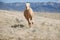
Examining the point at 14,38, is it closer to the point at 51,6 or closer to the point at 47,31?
the point at 47,31

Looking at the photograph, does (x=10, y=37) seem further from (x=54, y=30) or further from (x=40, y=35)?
(x=54, y=30)

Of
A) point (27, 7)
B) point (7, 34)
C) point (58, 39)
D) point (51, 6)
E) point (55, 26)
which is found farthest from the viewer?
point (51, 6)

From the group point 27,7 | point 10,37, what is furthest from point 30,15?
point 10,37

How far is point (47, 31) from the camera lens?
5.95 meters

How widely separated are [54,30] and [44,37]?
814 millimetres

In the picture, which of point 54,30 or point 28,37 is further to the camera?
point 54,30

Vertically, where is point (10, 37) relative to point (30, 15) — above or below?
below

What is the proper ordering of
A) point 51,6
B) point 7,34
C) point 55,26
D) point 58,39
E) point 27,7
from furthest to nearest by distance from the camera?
point 51,6 < point 55,26 < point 27,7 < point 7,34 < point 58,39

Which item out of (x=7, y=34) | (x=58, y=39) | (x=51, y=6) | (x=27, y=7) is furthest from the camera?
(x=51, y=6)

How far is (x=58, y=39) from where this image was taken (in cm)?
522

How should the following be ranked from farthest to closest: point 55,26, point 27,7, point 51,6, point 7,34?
point 51,6 → point 55,26 → point 27,7 → point 7,34

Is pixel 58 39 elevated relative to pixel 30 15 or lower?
lower

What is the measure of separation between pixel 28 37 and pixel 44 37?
428mm

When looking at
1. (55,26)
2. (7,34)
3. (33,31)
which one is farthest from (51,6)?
(7,34)
